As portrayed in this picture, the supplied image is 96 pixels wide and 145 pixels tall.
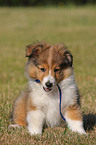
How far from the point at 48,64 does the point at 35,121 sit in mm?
831

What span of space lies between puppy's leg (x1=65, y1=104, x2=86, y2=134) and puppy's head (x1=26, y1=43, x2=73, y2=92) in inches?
17.3

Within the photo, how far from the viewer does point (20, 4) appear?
44531 millimetres

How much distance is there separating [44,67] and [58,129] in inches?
37.9

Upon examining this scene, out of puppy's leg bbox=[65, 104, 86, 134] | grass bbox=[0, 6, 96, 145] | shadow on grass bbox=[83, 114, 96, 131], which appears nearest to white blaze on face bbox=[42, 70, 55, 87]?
puppy's leg bbox=[65, 104, 86, 134]

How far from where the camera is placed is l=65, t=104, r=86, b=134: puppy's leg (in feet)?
13.6

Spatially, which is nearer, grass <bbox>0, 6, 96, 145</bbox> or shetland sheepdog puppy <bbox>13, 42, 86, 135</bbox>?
grass <bbox>0, 6, 96, 145</bbox>

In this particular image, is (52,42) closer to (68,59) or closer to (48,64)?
(68,59)

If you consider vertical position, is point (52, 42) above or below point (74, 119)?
above

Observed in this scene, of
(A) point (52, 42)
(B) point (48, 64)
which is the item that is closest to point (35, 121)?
(B) point (48, 64)

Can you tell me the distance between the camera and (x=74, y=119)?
4.18 m

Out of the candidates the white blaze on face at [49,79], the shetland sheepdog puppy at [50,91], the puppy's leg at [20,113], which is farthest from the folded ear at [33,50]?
the puppy's leg at [20,113]

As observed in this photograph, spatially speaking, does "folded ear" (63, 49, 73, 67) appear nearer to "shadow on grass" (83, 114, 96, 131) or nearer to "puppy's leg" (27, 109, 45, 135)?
"puppy's leg" (27, 109, 45, 135)

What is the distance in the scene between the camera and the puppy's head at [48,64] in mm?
4066

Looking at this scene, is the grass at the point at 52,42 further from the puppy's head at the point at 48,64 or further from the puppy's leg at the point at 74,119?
the puppy's head at the point at 48,64
